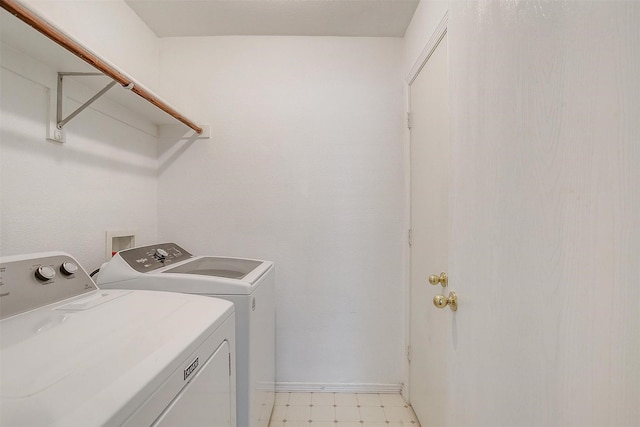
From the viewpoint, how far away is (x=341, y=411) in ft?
5.89

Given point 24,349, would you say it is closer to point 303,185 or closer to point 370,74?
point 303,185

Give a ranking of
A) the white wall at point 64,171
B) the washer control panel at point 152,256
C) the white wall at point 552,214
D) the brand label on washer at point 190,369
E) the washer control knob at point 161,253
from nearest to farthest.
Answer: the white wall at point 552,214 → the brand label on washer at point 190,369 → the white wall at point 64,171 → the washer control panel at point 152,256 → the washer control knob at point 161,253

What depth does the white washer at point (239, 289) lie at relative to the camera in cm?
119

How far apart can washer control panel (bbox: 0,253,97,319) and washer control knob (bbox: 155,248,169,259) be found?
503mm

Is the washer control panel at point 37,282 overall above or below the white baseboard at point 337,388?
above

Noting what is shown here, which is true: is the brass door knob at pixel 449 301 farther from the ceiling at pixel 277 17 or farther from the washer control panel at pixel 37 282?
the ceiling at pixel 277 17

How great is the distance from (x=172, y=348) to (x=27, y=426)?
252mm

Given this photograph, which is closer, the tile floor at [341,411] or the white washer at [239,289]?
the white washer at [239,289]

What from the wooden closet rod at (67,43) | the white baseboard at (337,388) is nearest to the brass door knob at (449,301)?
the white baseboard at (337,388)

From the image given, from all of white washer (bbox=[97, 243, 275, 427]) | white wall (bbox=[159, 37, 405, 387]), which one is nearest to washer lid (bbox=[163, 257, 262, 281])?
white washer (bbox=[97, 243, 275, 427])

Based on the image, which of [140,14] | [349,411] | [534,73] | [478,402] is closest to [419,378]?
[349,411]

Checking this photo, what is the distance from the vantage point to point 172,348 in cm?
65

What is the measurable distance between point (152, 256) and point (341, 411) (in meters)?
1.50

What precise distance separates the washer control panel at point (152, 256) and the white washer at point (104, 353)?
0.30 meters
